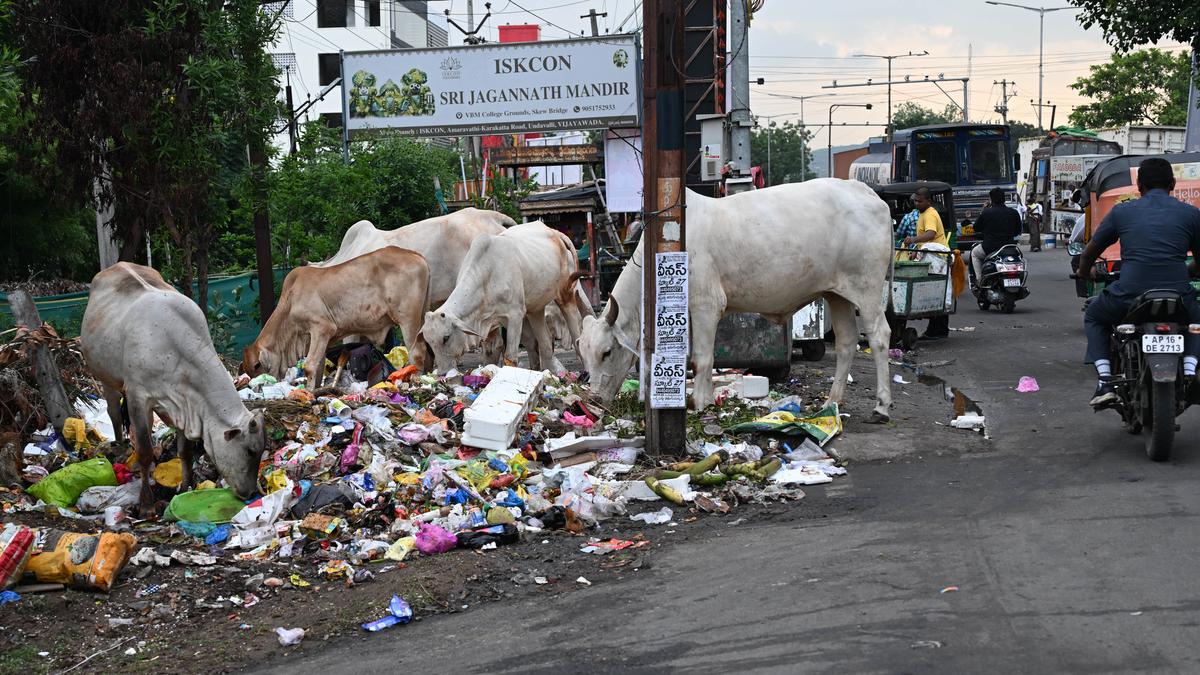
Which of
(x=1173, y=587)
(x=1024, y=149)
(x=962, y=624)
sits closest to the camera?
(x=962, y=624)

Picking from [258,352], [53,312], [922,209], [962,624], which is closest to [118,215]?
[53,312]

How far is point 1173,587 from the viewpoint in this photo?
5.42 meters

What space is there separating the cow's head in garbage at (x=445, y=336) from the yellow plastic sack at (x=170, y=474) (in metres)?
4.07

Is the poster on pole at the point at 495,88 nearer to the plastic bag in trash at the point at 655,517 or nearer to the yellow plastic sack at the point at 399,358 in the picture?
the yellow plastic sack at the point at 399,358

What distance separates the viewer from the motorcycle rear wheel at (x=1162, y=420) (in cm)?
777

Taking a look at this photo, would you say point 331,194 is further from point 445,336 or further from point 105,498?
point 105,498

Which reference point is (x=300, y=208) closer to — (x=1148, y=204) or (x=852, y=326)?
(x=852, y=326)

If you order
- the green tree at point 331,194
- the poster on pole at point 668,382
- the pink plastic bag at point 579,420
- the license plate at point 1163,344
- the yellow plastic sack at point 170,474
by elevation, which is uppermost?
the green tree at point 331,194

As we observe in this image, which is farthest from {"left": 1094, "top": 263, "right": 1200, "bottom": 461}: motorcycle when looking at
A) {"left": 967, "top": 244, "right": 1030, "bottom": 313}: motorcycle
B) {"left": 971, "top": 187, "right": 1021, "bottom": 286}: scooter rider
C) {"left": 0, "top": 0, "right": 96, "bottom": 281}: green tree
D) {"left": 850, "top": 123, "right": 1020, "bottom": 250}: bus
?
{"left": 850, "top": 123, "right": 1020, "bottom": 250}: bus

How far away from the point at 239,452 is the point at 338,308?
4.76 m

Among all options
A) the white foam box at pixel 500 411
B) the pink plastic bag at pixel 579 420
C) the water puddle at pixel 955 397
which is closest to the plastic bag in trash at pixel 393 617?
the white foam box at pixel 500 411

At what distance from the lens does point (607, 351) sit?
10.7 m

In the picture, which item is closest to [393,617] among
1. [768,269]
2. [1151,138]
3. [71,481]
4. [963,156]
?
[71,481]

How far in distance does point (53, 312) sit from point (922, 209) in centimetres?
1094
